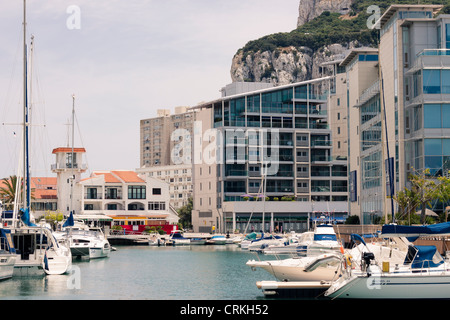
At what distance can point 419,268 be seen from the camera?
98.8 feet

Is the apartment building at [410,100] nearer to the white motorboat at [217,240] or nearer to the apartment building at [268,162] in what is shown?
the white motorboat at [217,240]

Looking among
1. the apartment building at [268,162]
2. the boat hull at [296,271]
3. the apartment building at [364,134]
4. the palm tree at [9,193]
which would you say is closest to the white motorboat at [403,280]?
the boat hull at [296,271]

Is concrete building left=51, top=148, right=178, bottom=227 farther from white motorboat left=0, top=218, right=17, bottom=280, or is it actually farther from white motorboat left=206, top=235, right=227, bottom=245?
white motorboat left=0, top=218, right=17, bottom=280

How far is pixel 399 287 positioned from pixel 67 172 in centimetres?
9782

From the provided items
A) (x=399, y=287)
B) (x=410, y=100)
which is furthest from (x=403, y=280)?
(x=410, y=100)

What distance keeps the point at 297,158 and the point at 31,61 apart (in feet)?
260

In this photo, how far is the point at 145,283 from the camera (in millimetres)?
46312

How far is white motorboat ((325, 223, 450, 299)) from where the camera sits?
2955 cm

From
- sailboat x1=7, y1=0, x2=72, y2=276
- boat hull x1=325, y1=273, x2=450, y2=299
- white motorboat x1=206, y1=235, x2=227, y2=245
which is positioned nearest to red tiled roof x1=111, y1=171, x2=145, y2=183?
white motorboat x1=206, y1=235, x2=227, y2=245

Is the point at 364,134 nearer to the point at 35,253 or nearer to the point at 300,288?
the point at 35,253
